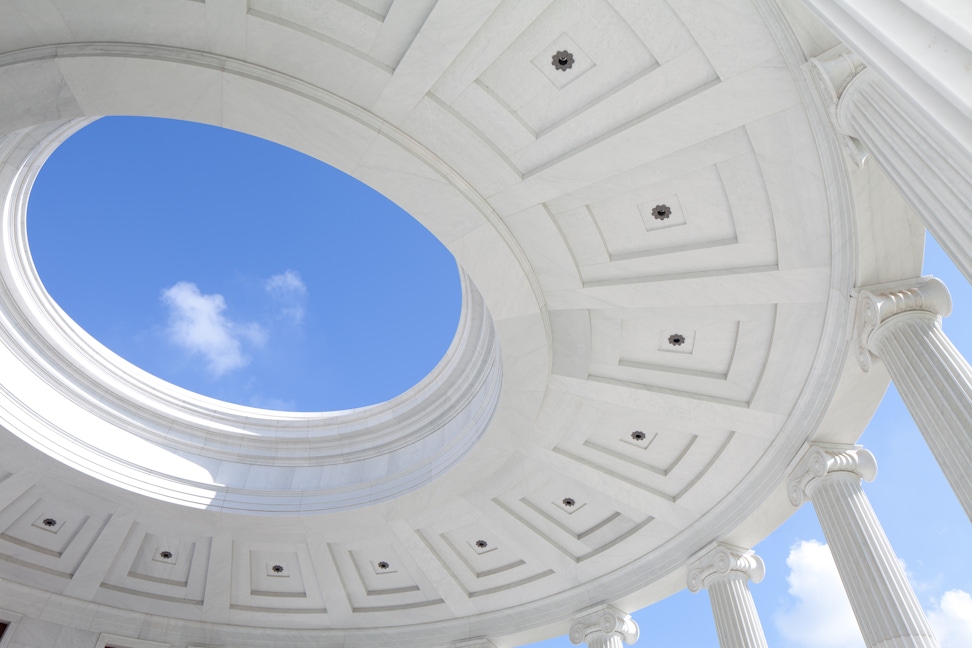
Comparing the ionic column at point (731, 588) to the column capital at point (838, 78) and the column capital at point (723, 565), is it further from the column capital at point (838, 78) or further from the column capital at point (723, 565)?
the column capital at point (838, 78)

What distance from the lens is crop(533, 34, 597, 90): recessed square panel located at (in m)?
9.96

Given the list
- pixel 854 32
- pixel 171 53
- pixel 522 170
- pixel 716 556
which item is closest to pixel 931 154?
pixel 854 32

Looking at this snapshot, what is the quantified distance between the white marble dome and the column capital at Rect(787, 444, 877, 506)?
359 millimetres

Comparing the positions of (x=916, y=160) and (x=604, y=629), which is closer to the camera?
(x=916, y=160)

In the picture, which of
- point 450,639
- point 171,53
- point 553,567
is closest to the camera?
point 171,53

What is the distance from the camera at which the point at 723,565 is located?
15.3m

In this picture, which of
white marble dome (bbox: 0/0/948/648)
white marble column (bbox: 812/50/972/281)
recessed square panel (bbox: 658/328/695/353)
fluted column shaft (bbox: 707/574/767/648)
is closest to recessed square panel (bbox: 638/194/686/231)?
white marble dome (bbox: 0/0/948/648)

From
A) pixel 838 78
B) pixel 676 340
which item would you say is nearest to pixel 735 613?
pixel 676 340

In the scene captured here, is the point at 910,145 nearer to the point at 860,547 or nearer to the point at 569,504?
the point at 860,547

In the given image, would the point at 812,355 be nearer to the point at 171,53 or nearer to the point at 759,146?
the point at 759,146

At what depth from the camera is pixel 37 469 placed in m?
16.1

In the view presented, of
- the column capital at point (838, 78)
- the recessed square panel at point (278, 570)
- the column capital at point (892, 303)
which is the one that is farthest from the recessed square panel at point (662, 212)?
the recessed square panel at point (278, 570)

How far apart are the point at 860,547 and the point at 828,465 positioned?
165 cm

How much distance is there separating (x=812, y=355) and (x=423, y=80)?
861 centimetres
